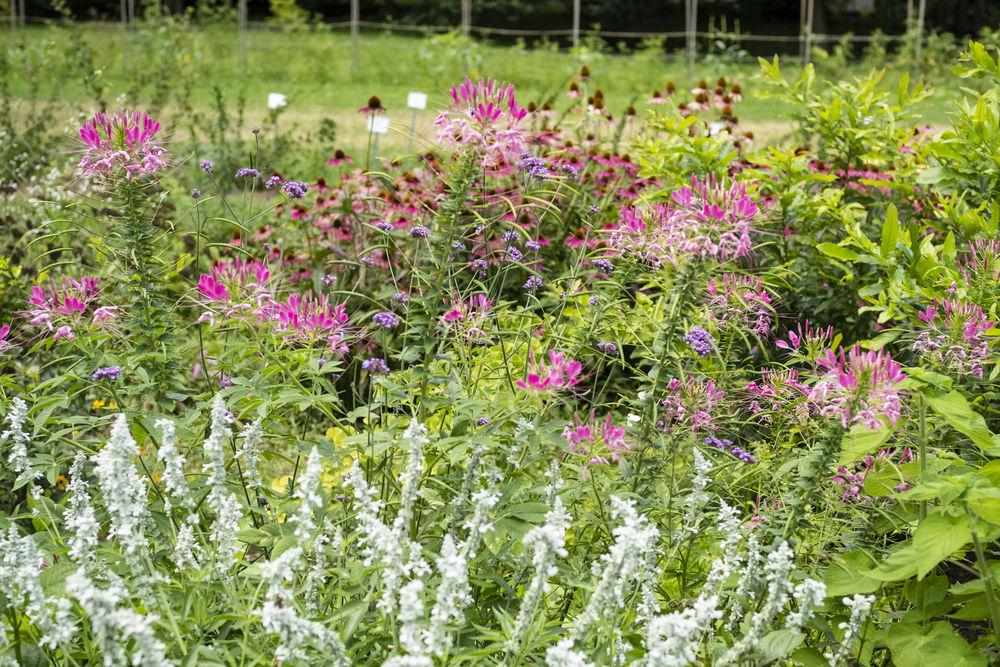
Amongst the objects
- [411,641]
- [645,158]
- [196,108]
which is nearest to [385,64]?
[196,108]

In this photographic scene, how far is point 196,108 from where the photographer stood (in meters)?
12.0

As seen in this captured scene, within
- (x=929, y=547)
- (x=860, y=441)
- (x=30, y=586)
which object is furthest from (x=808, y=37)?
(x=30, y=586)

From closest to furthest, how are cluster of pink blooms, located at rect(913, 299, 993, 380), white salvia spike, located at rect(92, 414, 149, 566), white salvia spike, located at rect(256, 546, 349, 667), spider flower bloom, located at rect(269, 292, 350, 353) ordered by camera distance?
white salvia spike, located at rect(256, 546, 349, 667), white salvia spike, located at rect(92, 414, 149, 566), cluster of pink blooms, located at rect(913, 299, 993, 380), spider flower bloom, located at rect(269, 292, 350, 353)

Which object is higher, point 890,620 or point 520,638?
point 520,638

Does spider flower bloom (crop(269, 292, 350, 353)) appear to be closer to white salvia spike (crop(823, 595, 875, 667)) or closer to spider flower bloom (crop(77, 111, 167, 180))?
spider flower bloom (crop(77, 111, 167, 180))

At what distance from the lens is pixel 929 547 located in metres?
2.02

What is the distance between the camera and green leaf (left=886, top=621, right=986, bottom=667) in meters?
2.20

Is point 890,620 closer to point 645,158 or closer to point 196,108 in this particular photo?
point 645,158

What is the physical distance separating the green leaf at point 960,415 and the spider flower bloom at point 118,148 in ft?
5.78

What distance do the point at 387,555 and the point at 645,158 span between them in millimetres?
3068

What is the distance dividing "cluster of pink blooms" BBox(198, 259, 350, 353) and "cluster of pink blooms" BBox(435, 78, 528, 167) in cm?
53

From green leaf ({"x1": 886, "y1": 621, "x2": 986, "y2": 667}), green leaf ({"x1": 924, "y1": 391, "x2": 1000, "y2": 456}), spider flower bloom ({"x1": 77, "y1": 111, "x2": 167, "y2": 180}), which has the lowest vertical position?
green leaf ({"x1": 886, "y1": 621, "x2": 986, "y2": 667})

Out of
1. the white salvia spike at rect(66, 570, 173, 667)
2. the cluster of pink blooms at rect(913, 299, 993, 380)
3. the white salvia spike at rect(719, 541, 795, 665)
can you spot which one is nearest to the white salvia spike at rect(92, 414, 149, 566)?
the white salvia spike at rect(66, 570, 173, 667)

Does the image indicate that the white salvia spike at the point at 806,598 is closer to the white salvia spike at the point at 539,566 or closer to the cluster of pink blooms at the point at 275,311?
the white salvia spike at the point at 539,566
